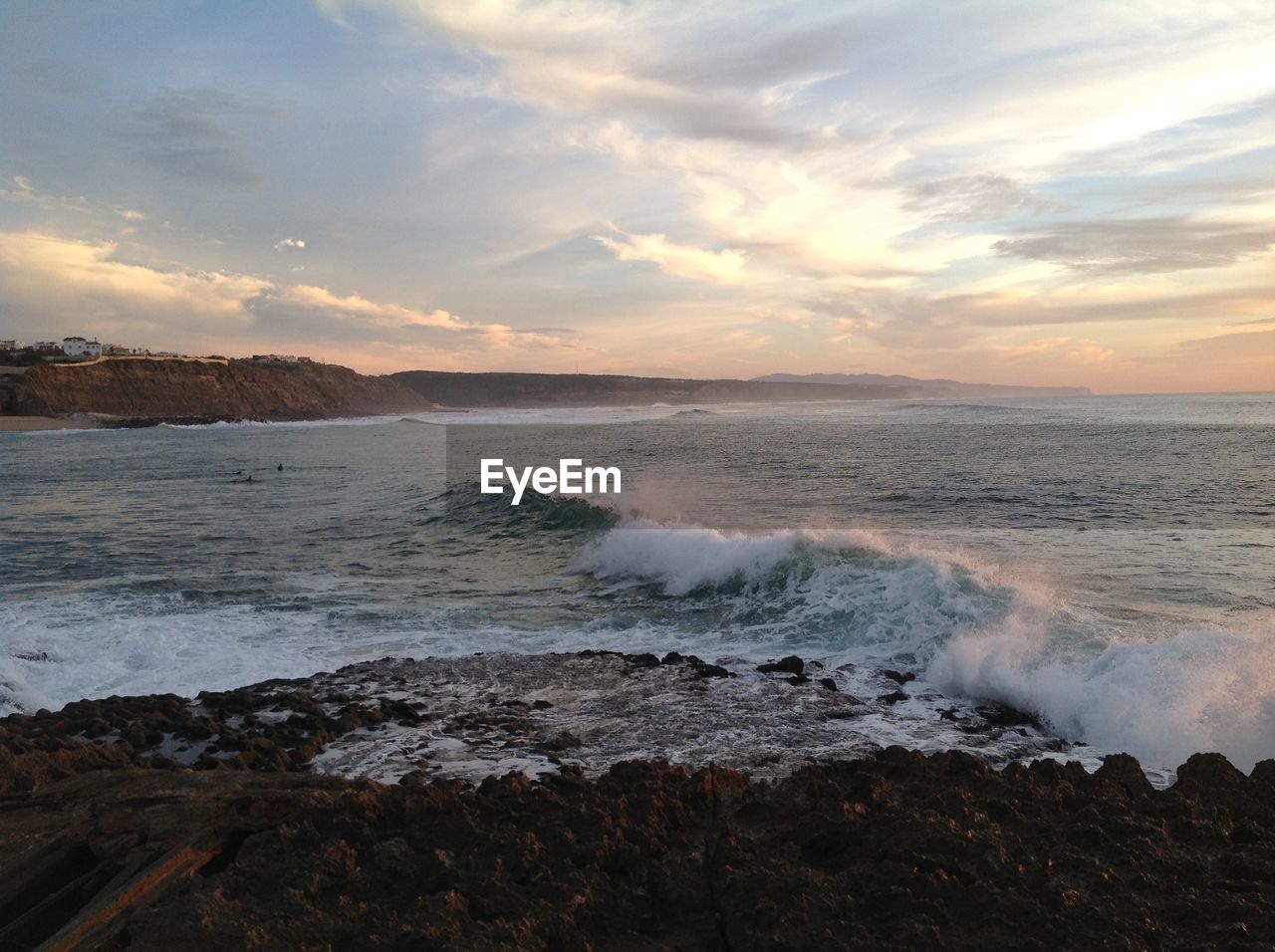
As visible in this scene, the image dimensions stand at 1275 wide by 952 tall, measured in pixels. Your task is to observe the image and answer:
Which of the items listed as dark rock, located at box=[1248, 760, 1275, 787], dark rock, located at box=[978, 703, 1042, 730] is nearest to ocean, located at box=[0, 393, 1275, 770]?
dark rock, located at box=[978, 703, 1042, 730]

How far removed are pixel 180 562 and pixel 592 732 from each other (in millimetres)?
12826

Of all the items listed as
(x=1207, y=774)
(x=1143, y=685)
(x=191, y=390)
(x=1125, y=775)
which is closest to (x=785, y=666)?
(x=1143, y=685)

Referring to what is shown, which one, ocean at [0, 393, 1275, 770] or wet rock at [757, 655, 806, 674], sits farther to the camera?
wet rock at [757, 655, 806, 674]

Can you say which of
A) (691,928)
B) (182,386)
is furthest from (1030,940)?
(182,386)

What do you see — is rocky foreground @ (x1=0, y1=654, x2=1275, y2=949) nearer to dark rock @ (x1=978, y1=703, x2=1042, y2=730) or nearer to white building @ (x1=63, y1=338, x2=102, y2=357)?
dark rock @ (x1=978, y1=703, x2=1042, y2=730)

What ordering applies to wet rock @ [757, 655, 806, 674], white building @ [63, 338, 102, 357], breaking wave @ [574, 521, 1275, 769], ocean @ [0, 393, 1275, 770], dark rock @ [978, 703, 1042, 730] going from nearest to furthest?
breaking wave @ [574, 521, 1275, 769] → dark rock @ [978, 703, 1042, 730] → ocean @ [0, 393, 1275, 770] → wet rock @ [757, 655, 806, 674] → white building @ [63, 338, 102, 357]

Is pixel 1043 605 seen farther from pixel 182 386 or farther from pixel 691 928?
pixel 182 386

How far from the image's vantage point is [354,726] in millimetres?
7543

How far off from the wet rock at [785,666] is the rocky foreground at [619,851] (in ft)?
8.36

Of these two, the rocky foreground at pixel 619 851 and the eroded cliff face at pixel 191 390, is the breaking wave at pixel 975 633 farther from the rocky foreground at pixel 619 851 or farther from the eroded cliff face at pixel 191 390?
the eroded cliff face at pixel 191 390

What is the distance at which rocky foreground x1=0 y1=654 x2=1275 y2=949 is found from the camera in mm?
3826

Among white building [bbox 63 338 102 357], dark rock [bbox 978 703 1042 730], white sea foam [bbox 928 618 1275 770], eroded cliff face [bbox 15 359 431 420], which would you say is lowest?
dark rock [bbox 978 703 1042 730]

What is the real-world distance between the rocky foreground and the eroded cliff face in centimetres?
9647

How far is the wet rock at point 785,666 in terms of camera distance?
9391mm
